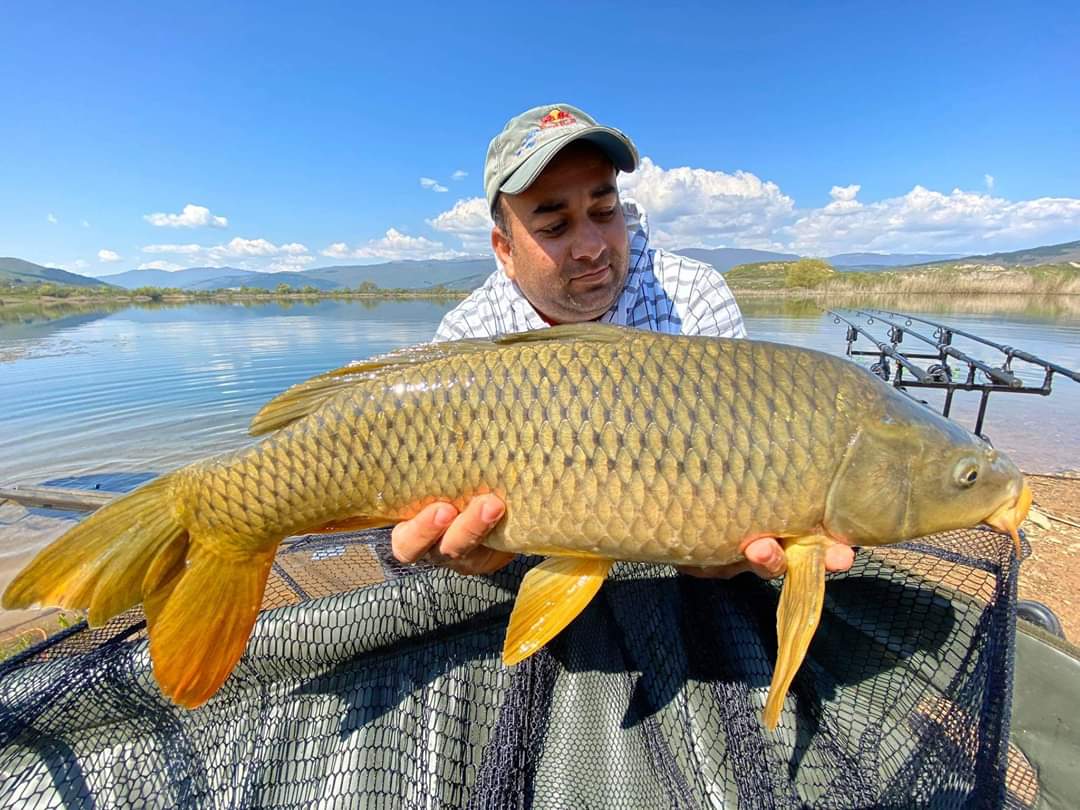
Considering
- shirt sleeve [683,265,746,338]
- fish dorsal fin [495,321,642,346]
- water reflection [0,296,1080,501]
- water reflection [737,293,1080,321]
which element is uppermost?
fish dorsal fin [495,321,642,346]

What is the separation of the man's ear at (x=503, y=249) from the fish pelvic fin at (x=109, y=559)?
46.0 inches

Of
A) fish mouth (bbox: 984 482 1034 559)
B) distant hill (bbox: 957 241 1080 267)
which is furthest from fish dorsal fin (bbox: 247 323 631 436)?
distant hill (bbox: 957 241 1080 267)

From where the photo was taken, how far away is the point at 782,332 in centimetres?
1430

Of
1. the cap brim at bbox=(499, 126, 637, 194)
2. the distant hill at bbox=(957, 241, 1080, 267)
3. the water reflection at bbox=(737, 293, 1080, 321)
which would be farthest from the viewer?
the distant hill at bbox=(957, 241, 1080, 267)

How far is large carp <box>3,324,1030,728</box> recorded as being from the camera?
992 millimetres

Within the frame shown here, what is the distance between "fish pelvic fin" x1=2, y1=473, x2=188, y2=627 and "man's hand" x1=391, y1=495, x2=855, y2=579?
0.44 metres

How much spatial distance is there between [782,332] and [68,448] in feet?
46.5

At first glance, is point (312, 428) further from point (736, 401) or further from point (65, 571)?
point (736, 401)

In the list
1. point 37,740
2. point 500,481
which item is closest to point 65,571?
point 37,740

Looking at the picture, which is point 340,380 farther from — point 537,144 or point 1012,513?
point 1012,513

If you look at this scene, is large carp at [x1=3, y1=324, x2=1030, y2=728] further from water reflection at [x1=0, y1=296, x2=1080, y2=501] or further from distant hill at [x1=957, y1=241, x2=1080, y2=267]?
distant hill at [x1=957, y1=241, x2=1080, y2=267]

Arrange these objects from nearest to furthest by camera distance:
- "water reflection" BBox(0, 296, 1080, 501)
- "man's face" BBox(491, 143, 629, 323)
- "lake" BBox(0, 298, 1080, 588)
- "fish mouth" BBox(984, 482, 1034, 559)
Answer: "fish mouth" BBox(984, 482, 1034, 559), "man's face" BBox(491, 143, 629, 323), "lake" BBox(0, 298, 1080, 588), "water reflection" BBox(0, 296, 1080, 501)

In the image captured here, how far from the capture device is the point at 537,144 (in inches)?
58.7

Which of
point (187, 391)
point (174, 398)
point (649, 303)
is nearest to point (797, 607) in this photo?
point (649, 303)
